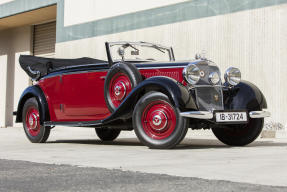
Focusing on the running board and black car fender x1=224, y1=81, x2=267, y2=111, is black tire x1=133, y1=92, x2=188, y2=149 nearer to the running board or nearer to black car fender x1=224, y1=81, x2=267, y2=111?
the running board

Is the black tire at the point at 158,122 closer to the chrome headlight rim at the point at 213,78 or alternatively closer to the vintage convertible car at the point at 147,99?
the vintage convertible car at the point at 147,99

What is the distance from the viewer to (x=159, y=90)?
21.7 feet

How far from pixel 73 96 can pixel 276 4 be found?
227 inches

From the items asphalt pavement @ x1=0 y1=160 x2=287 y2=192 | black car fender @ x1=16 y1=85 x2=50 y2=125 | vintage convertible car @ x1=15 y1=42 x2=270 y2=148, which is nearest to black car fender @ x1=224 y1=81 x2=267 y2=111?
vintage convertible car @ x1=15 y1=42 x2=270 y2=148

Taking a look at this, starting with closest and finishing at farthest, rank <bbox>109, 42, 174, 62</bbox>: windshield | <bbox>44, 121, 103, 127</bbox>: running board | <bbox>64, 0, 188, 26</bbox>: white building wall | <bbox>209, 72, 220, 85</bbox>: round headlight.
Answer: <bbox>209, 72, 220, 85</bbox>: round headlight < <bbox>44, 121, 103, 127</bbox>: running board < <bbox>109, 42, 174, 62</bbox>: windshield < <bbox>64, 0, 188, 26</bbox>: white building wall

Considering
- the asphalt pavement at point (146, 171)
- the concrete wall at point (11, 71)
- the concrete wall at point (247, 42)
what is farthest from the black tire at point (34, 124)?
the concrete wall at point (11, 71)

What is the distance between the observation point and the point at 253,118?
7113mm

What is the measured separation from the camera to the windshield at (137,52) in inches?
305

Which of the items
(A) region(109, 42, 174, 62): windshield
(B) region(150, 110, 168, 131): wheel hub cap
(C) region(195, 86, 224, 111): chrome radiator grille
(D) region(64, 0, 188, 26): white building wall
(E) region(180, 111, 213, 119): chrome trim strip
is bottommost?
(B) region(150, 110, 168, 131): wheel hub cap

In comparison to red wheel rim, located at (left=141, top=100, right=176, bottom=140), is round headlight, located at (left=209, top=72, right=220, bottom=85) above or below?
above

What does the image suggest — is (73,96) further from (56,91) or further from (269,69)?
(269,69)

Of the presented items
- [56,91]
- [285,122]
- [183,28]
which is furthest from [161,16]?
[56,91]

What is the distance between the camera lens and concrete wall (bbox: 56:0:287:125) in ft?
37.0

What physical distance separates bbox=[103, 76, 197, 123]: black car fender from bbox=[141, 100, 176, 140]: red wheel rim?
176 mm
